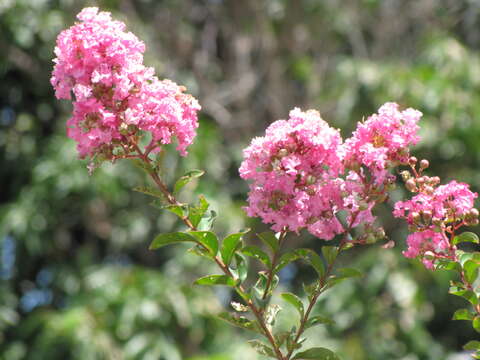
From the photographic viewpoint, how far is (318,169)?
0.77 m

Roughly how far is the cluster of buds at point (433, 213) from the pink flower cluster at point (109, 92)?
0.94ft

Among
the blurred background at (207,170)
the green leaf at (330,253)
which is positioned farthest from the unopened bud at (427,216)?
the blurred background at (207,170)

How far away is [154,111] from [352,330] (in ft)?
7.03

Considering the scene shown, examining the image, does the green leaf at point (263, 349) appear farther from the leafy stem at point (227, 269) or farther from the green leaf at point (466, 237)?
the green leaf at point (466, 237)

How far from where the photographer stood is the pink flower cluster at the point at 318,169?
0.77 meters

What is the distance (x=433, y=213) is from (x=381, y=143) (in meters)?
0.10

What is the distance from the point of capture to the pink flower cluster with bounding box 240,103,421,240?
766mm

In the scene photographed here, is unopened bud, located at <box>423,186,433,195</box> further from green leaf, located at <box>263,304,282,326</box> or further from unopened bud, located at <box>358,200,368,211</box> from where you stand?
green leaf, located at <box>263,304,282,326</box>

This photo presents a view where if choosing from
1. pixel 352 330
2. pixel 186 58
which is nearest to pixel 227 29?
pixel 186 58

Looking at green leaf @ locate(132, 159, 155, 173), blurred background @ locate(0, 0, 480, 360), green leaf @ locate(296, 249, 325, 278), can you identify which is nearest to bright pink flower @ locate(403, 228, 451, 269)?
green leaf @ locate(296, 249, 325, 278)

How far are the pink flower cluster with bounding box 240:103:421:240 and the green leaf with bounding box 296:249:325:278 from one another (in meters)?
0.05

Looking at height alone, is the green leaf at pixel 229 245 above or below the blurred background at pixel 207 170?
below

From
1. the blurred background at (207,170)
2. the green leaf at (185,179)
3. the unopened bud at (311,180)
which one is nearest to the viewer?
the unopened bud at (311,180)

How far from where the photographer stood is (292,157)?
2.50 ft
